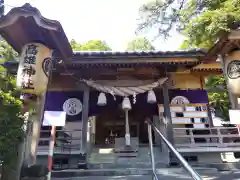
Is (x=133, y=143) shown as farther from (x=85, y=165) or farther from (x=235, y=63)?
(x=235, y=63)

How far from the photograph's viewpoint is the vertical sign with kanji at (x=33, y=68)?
15.5ft

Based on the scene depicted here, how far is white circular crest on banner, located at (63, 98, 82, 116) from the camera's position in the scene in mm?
9477

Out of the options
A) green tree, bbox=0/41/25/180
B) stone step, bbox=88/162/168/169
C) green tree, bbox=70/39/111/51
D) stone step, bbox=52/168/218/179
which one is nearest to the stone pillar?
green tree, bbox=0/41/25/180

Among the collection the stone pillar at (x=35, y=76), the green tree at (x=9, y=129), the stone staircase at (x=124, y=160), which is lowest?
the stone staircase at (x=124, y=160)

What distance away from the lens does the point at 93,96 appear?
32.4 ft

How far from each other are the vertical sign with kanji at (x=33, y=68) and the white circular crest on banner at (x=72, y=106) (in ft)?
14.9

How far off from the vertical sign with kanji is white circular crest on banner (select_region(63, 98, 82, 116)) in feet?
14.9

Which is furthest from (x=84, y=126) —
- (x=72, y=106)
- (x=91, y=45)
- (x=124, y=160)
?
(x=91, y=45)

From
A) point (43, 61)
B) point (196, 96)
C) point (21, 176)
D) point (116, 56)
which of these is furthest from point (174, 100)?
point (21, 176)

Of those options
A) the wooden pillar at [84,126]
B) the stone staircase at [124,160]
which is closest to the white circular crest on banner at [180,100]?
the stone staircase at [124,160]

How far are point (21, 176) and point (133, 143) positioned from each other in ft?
16.8

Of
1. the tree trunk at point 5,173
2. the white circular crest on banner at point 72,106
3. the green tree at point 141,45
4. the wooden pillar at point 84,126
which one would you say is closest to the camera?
the tree trunk at point 5,173

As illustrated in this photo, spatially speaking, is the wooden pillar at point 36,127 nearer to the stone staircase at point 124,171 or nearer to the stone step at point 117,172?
the stone staircase at point 124,171

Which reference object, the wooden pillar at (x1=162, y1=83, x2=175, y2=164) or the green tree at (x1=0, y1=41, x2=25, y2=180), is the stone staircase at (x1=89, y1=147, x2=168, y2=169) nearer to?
the wooden pillar at (x1=162, y1=83, x2=175, y2=164)
